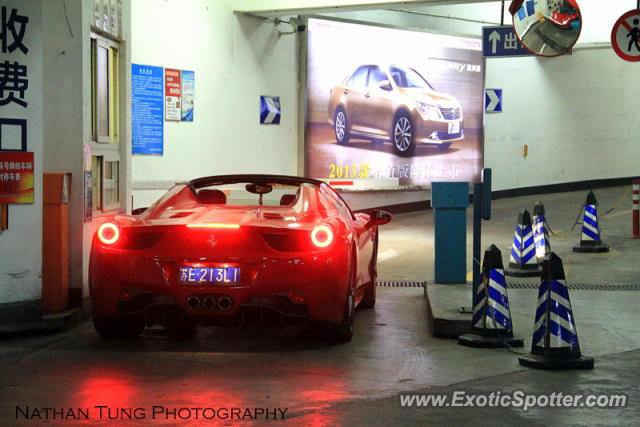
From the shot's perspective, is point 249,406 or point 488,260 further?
point 488,260

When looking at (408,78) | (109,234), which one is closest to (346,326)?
(109,234)

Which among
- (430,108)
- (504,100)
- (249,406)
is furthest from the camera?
(504,100)

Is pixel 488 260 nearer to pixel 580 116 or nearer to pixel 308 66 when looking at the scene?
pixel 308 66

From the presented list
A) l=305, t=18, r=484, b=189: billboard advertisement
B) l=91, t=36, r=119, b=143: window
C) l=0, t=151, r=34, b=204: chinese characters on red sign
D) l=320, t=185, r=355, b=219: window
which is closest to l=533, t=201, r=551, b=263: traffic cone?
l=320, t=185, r=355, b=219: window

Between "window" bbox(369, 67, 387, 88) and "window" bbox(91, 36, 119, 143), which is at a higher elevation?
"window" bbox(369, 67, 387, 88)

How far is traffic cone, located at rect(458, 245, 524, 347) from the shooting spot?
7.61 m

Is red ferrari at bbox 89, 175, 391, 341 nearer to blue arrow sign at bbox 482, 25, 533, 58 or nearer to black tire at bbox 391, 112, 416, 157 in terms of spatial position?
blue arrow sign at bbox 482, 25, 533, 58

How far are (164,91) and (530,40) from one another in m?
5.10

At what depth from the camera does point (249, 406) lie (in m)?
5.50

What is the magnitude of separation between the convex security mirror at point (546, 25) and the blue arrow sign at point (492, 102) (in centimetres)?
922

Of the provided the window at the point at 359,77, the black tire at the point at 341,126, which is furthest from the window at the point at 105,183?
the window at the point at 359,77

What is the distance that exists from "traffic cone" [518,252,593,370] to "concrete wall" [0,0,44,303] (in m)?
3.99

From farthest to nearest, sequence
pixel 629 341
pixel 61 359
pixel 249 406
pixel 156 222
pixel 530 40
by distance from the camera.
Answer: pixel 530 40, pixel 629 341, pixel 156 222, pixel 61 359, pixel 249 406

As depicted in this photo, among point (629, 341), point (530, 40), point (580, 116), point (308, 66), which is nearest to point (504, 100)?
point (580, 116)
